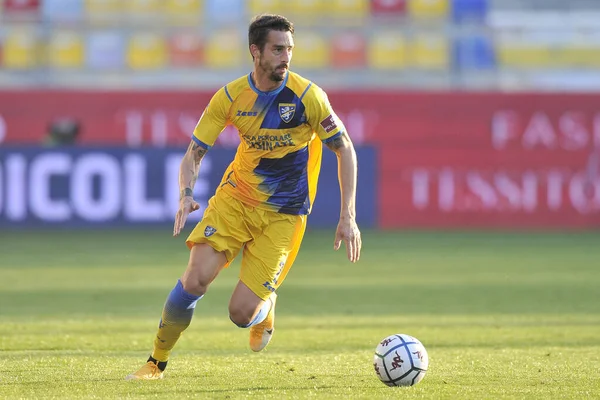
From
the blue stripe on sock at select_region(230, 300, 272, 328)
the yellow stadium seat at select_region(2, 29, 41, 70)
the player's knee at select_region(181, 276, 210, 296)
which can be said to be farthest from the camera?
the yellow stadium seat at select_region(2, 29, 41, 70)

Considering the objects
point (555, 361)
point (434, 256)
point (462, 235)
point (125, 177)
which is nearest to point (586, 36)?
point (462, 235)

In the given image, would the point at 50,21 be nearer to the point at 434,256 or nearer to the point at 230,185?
the point at 434,256

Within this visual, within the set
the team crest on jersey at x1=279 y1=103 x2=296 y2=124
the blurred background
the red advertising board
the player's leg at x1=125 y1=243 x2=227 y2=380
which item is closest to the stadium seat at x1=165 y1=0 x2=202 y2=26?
the blurred background

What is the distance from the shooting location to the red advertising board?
20.4m

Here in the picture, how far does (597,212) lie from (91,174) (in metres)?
8.99

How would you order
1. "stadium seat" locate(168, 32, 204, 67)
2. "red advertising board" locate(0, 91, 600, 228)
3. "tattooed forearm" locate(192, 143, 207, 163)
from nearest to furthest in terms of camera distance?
"tattooed forearm" locate(192, 143, 207, 163) → "red advertising board" locate(0, 91, 600, 228) → "stadium seat" locate(168, 32, 204, 67)

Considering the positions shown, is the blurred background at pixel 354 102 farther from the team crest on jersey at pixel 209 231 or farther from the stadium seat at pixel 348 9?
the team crest on jersey at pixel 209 231

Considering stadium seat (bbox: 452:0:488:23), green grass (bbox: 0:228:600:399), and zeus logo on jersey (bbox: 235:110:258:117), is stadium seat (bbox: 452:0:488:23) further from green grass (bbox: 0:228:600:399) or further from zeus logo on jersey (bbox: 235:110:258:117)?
zeus logo on jersey (bbox: 235:110:258:117)

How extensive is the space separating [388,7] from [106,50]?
18.4 feet

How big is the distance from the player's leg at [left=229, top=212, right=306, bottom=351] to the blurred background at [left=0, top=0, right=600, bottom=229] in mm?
12354

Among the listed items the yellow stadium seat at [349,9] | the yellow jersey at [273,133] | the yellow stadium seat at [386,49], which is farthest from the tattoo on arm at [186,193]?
the yellow stadium seat at [349,9]

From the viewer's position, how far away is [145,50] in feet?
73.9

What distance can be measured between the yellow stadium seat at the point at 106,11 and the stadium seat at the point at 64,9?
0.51ft

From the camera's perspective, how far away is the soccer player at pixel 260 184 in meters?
6.61
